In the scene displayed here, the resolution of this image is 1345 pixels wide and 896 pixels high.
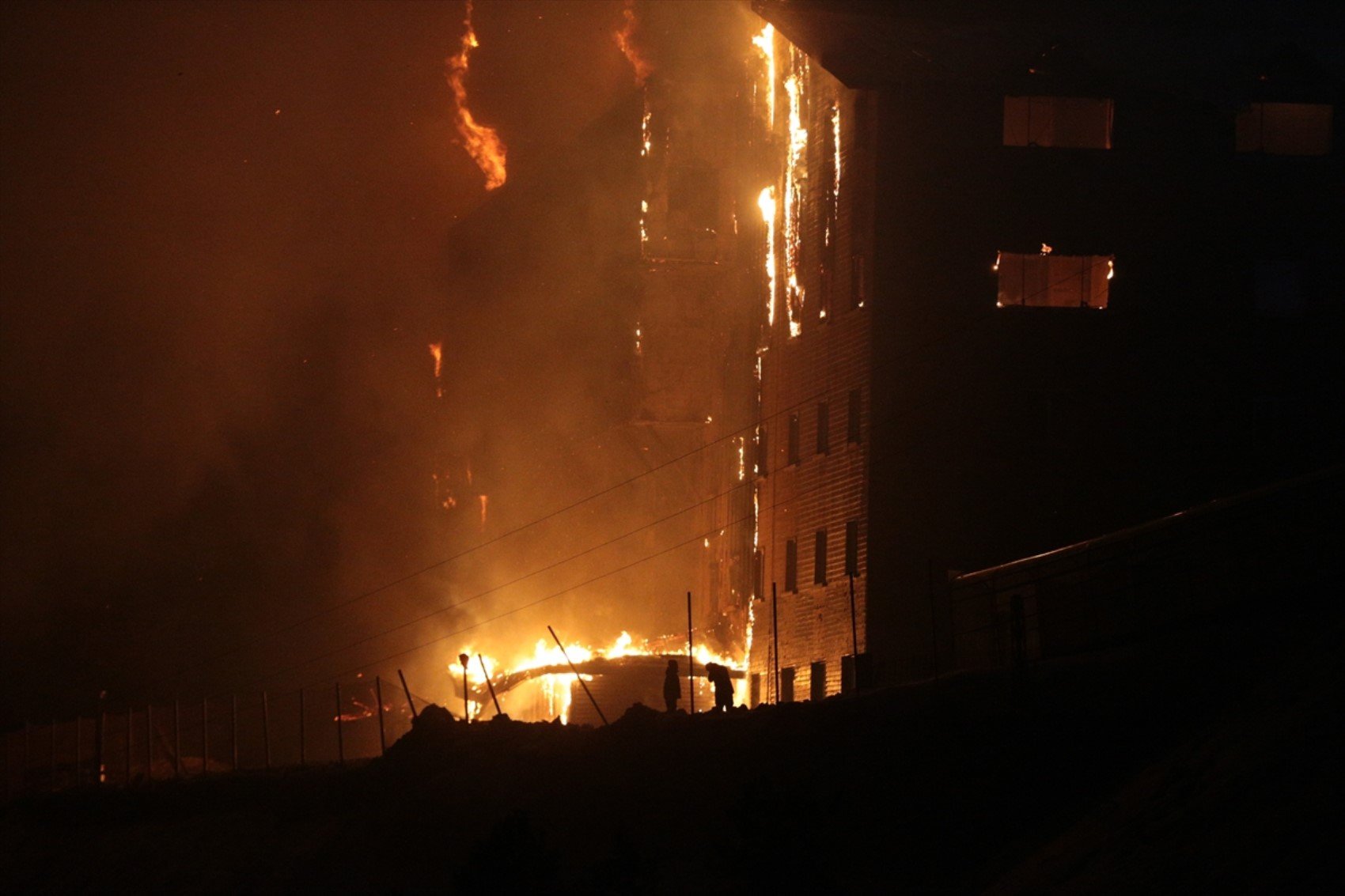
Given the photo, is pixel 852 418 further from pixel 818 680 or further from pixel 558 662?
pixel 558 662

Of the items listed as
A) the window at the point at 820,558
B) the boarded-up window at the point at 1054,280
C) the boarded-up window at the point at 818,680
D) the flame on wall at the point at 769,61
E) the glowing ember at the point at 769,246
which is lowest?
the boarded-up window at the point at 818,680

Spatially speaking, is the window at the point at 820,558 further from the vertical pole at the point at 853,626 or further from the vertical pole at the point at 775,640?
the vertical pole at the point at 853,626

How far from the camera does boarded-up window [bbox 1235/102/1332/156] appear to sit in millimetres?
36969

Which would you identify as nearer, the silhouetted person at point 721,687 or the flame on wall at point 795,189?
the silhouetted person at point 721,687

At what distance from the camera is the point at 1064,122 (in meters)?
36.4

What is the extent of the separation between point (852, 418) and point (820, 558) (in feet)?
12.0

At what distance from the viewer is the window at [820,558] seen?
3734 centimetres

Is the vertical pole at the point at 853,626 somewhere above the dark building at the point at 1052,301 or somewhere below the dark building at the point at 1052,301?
below

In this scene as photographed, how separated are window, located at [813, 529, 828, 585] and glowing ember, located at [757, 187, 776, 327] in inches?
264

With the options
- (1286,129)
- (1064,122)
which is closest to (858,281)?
(1064,122)

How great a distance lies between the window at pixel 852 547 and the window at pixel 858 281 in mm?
5168

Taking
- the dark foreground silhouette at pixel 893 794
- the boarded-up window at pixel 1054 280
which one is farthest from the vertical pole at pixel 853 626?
the boarded-up window at pixel 1054 280

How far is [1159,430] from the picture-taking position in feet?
117

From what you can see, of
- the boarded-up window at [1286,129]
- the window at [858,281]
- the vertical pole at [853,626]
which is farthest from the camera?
the boarded-up window at [1286,129]
